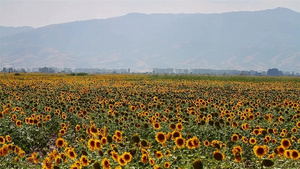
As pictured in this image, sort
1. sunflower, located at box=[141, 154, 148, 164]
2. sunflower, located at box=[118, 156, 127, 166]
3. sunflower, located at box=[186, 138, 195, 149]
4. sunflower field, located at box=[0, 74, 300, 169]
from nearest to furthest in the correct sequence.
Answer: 1. sunflower, located at box=[118, 156, 127, 166]
2. sunflower, located at box=[141, 154, 148, 164]
3. sunflower field, located at box=[0, 74, 300, 169]
4. sunflower, located at box=[186, 138, 195, 149]

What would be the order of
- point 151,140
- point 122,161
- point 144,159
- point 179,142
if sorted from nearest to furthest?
point 122,161, point 144,159, point 179,142, point 151,140

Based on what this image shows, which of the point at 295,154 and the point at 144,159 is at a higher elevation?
the point at 295,154

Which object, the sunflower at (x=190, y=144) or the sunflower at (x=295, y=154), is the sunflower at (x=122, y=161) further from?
the sunflower at (x=295, y=154)

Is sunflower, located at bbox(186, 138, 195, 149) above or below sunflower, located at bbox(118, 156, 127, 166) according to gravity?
above

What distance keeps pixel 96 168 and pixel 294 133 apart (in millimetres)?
5776

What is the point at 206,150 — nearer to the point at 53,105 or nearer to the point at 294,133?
the point at 294,133

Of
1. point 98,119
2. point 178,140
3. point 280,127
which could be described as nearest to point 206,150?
point 178,140

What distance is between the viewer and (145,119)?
10.0 m

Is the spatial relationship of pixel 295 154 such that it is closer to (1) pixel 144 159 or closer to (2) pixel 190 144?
(2) pixel 190 144

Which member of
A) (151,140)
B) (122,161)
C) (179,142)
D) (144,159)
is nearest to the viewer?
(122,161)

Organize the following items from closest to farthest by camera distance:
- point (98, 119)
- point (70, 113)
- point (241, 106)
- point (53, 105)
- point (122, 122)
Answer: point (122, 122)
point (98, 119)
point (70, 113)
point (53, 105)
point (241, 106)

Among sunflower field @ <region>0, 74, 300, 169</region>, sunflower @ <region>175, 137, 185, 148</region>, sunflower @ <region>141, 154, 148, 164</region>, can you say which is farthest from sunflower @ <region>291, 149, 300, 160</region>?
sunflower @ <region>141, 154, 148, 164</region>

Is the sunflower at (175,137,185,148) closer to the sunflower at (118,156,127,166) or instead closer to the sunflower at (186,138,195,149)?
the sunflower at (186,138,195,149)

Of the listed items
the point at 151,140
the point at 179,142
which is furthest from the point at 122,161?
the point at 151,140
